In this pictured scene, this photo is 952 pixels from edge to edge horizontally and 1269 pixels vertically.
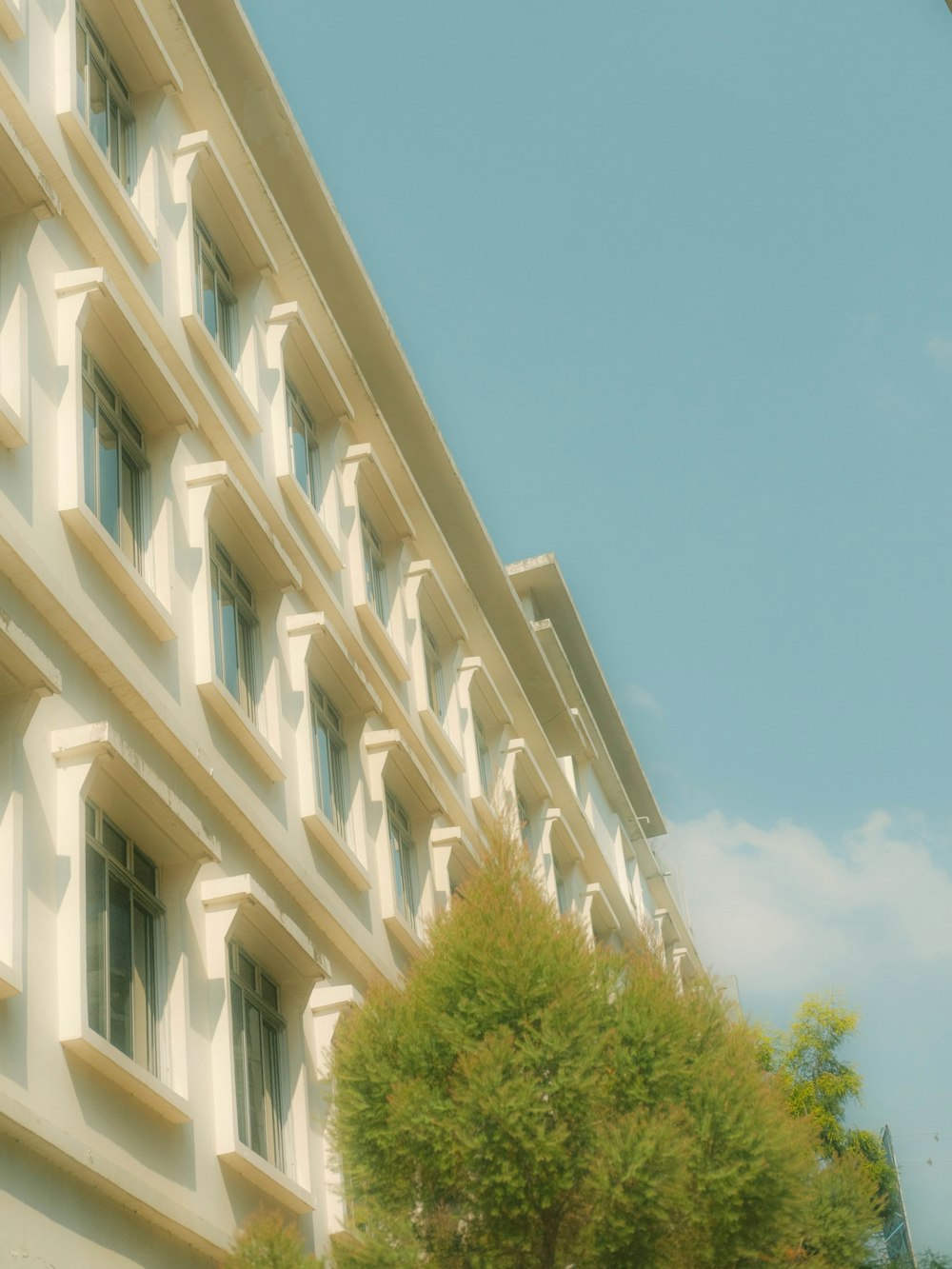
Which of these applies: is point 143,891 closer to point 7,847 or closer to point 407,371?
point 7,847

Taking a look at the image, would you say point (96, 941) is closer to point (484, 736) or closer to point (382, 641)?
point (382, 641)

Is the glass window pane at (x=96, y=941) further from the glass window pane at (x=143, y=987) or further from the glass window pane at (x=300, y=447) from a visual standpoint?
the glass window pane at (x=300, y=447)

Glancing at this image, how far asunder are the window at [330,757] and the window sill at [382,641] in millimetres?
1365

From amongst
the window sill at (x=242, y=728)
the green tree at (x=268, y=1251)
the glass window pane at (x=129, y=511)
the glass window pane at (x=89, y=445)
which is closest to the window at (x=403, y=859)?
the window sill at (x=242, y=728)

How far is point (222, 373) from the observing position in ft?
53.2

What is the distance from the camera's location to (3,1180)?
9.43 metres

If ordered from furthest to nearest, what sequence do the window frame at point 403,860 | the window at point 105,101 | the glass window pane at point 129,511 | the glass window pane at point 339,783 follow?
the window frame at point 403,860 → the glass window pane at point 339,783 → the window at point 105,101 → the glass window pane at point 129,511

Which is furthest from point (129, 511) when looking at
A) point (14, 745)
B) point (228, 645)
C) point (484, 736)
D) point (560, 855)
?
point (560, 855)

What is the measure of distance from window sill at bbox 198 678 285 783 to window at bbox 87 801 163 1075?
171 cm

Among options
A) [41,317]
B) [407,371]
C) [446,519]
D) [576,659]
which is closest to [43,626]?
[41,317]

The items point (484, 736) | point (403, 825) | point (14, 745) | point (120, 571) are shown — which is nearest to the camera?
point (14, 745)

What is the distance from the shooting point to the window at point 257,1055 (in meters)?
13.6

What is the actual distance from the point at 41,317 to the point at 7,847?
14.0ft

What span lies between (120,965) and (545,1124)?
3098mm
